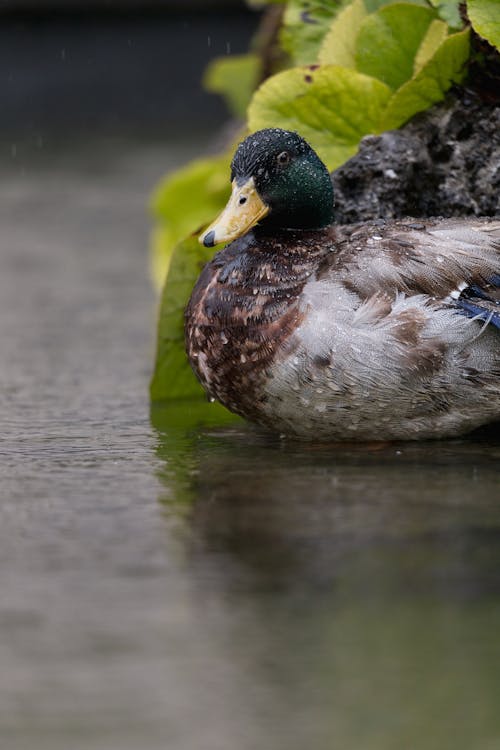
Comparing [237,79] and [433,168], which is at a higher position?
[237,79]

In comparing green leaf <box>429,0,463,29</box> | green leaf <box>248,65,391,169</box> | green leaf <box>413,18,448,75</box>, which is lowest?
green leaf <box>248,65,391,169</box>

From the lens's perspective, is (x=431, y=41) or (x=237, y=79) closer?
(x=431, y=41)

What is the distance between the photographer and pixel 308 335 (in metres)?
2.87

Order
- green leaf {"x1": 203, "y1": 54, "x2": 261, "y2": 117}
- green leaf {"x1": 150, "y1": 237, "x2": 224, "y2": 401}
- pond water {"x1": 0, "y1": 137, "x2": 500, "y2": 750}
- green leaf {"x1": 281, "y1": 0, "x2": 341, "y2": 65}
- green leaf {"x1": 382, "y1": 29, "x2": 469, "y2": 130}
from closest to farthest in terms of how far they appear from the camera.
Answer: pond water {"x1": 0, "y1": 137, "x2": 500, "y2": 750}, green leaf {"x1": 382, "y1": 29, "x2": 469, "y2": 130}, green leaf {"x1": 150, "y1": 237, "x2": 224, "y2": 401}, green leaf {"x1": 281, "y1": 0, "x2": 341, "y2": 65}, green leaf {"x1": 203, "y1": 54, "x2": 261, "y2": 117}

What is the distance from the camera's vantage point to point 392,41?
11.7 ft

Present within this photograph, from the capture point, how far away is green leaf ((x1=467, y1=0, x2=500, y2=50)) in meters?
3.25

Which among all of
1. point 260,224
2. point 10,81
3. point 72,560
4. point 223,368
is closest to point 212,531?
point 72,560

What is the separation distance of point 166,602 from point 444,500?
2.33ft

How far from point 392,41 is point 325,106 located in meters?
0.26

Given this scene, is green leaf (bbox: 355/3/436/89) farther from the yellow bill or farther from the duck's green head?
the yellow bill

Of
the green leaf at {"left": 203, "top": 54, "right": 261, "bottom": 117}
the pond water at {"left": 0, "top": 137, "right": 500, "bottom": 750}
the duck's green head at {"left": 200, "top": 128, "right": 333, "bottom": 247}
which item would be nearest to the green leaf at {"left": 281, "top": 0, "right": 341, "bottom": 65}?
the duck's green head at {"left": 200, "top": 128, "right": 333, "bottom": 247}

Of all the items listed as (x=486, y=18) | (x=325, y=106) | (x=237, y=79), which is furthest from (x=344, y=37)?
(x=237, y=79)

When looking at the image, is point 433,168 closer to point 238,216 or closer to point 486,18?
point 486,18

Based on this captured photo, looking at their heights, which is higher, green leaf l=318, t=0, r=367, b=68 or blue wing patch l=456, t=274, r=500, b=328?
green leaf l=318, t=0, r=367, b=68
